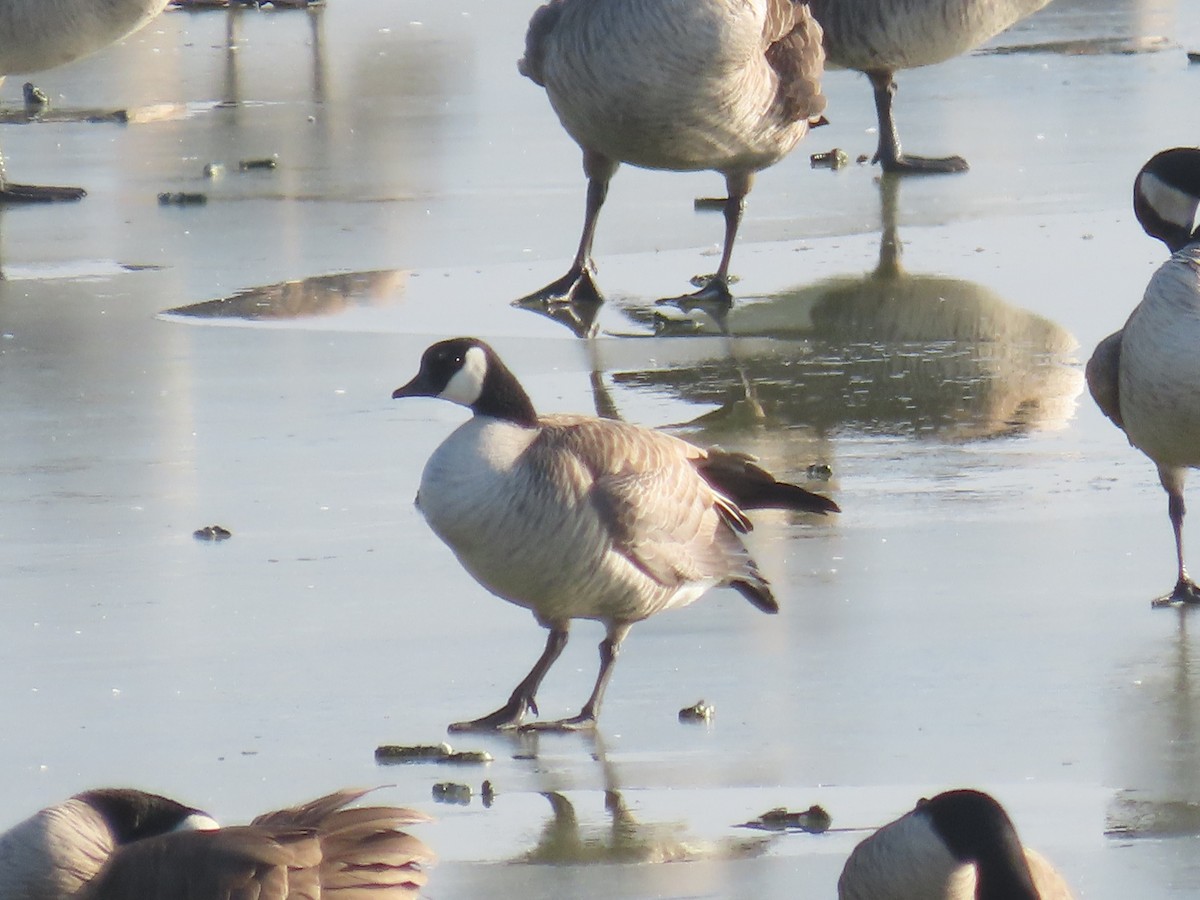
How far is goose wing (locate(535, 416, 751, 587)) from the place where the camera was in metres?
5.67

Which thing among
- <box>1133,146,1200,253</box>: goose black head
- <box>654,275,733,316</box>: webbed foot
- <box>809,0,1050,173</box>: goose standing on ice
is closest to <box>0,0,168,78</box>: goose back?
<box>809,0,1050,173</box>: goose standing on ice

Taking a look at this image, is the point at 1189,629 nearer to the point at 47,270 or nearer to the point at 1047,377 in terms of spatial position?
the point at 1047,377

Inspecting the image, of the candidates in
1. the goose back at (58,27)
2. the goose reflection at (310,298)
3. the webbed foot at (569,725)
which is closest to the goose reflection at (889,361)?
the goose reflection at (310,298)

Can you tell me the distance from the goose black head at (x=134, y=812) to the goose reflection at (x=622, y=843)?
89cm

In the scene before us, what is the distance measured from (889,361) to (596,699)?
11.3 ft

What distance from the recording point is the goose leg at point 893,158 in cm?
1225

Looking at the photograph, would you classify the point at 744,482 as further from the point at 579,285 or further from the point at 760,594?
the point at 579,285

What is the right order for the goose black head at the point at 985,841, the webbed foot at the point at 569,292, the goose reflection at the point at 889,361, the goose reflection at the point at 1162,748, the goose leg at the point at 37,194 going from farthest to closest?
the goose leg at the point at 37,194 < the webbed foot at the point at 569,292 < the goose reflection at the point at 889,361 < the goose reflection at the point at 1162,748 < the goose black head at the point at 985,841

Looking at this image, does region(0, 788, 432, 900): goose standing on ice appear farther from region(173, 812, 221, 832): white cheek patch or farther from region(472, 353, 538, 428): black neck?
region(472, 353, 538, 428): black neck

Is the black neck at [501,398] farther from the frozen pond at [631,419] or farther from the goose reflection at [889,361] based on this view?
the goose reflection at [889,361]

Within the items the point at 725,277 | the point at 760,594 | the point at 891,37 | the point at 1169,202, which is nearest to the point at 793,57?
the point at 725,277

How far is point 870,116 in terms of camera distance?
552 inches

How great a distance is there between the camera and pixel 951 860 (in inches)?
151

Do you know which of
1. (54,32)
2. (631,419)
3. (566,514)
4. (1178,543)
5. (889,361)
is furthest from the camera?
(54,32)
